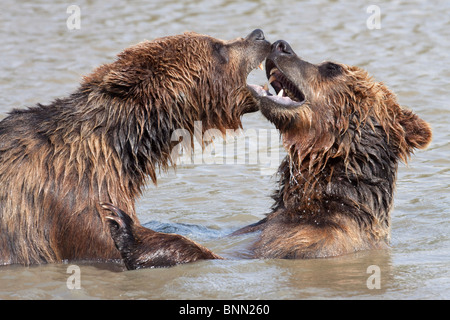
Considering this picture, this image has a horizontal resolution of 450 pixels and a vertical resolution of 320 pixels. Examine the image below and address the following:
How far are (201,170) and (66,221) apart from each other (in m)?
4.34

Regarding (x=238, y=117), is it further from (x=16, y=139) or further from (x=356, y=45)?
(x=356, y=45)

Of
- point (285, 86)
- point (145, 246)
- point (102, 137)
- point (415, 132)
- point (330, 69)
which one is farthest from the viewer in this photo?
point (285, 86)

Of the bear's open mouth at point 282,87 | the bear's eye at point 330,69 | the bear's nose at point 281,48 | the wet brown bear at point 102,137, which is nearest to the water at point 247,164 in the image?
the wet brown bear at point 102,137

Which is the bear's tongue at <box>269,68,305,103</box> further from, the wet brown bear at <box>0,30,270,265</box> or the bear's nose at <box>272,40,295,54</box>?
the wet brown bear at <box>0,30,270,265</box>

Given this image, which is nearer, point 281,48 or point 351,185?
point 351,185

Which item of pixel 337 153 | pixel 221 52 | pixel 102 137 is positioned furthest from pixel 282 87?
pixel 102 137

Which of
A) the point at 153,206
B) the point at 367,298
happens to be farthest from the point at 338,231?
the point at 153,206

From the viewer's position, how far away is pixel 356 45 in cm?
1503

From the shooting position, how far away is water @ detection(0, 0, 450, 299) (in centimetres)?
652

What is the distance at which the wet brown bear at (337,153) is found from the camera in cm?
735

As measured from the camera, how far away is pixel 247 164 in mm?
11188

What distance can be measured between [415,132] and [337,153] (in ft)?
2.51

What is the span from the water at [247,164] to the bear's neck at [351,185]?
1.38 ft

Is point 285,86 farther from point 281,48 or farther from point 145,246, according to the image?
point 145,246
